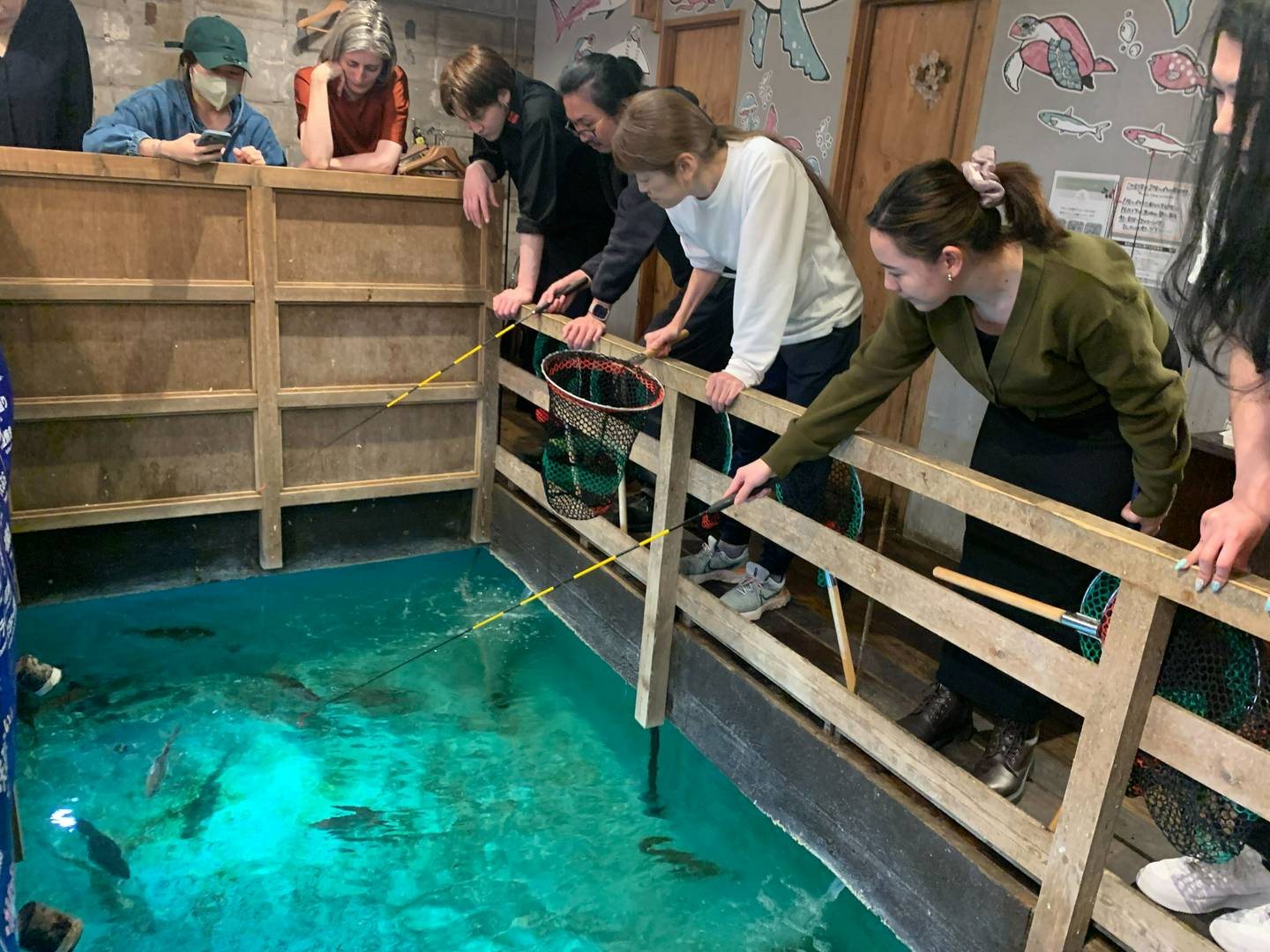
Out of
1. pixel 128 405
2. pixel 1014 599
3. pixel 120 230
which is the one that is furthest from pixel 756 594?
pixel 120 230

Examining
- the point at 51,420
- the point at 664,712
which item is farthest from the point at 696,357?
the point at 51,420

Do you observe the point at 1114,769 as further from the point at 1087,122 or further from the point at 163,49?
the point at 163,49

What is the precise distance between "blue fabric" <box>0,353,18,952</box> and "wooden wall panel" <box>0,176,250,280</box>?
183 centimetres

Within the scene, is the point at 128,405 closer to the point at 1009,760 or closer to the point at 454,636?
the point at 454,636

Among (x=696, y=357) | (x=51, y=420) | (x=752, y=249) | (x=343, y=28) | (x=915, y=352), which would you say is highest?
(x=343, y=28)

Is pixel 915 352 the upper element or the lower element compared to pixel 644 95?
lower

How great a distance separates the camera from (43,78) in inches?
126

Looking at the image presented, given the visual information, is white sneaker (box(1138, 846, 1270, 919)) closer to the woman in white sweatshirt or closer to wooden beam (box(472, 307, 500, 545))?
the woman in white sweatshirt

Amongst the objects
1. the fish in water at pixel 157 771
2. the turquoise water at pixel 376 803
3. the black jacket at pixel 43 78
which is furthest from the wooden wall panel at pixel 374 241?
the fish in water at pixel 157 771

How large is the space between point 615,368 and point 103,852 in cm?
181

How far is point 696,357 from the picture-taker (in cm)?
312

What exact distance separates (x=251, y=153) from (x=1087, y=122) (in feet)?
9.40

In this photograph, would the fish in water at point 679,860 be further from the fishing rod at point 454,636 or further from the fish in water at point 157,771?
the fish in water at point 157,771

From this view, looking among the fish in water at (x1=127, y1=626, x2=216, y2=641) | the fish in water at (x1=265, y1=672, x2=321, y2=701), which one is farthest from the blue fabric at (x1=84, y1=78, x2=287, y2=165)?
the fish in water at (x1=265, y1=672, x2=321, y2=701)
